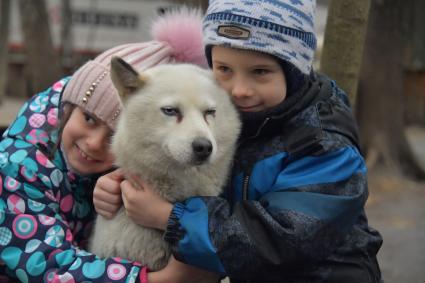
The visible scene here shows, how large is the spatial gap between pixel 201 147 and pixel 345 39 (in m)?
1.38

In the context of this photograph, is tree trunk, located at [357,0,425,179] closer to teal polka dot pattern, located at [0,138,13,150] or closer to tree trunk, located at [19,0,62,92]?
tree trunk, located at [19,0,62,92]

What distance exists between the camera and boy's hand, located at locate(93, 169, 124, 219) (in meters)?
2.30

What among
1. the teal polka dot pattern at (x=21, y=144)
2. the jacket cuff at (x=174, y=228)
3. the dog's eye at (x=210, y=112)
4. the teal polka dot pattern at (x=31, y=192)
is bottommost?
the teal polka dot pattern at (x=31, y=192)

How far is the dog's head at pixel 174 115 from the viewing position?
6.58 feet

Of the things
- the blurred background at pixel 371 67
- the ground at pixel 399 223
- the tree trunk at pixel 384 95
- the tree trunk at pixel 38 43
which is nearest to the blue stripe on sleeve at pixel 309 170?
the blurred background at pixel 371 67

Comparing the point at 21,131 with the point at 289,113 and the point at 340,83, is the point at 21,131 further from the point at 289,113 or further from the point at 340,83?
the point at 340,83

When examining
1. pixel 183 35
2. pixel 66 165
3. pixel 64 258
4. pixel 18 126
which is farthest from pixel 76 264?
pixel 183 35

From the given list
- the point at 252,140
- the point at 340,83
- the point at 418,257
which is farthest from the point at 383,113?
the point at 252,140

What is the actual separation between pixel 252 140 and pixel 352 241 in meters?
0.55

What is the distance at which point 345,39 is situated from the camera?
2990mm

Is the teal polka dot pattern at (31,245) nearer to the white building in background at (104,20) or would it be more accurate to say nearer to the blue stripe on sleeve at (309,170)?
the blue stripe on sleeve at (309,170)

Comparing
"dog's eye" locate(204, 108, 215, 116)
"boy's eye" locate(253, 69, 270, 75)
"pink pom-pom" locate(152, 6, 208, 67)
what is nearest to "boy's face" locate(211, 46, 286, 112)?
"boy's eye" locate(253, 69, 270, 75)

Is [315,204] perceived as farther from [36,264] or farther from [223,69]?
[36,264]

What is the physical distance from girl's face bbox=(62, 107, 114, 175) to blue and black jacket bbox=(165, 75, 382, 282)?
58 centimetres
